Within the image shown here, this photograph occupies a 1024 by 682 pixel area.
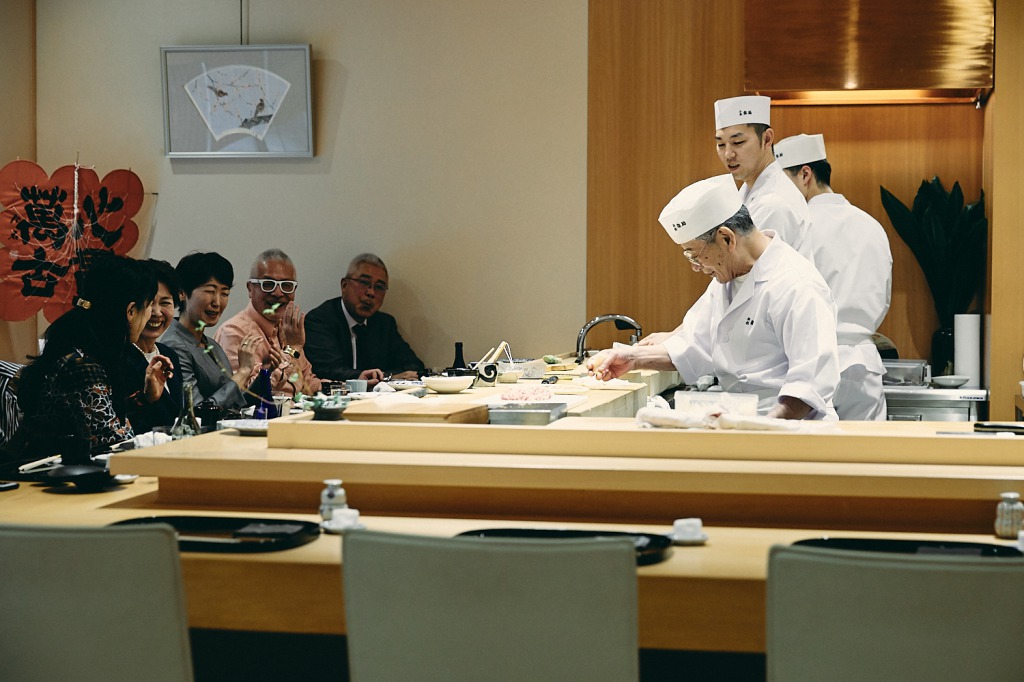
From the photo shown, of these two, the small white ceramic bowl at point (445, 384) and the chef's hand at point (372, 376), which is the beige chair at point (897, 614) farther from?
the chef's hand at point (372, 376)

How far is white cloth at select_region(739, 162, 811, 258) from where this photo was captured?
16.0 feet

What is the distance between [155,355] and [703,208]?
7.04 feet

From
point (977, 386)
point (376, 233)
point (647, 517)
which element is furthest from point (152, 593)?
point (376, 233)

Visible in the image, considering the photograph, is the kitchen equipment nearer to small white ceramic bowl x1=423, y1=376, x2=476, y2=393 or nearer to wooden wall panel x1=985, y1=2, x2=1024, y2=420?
wooden wall panel x1=985, y1=2, x2=1024, y2=420

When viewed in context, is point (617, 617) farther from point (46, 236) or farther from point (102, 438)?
point (46, 236)

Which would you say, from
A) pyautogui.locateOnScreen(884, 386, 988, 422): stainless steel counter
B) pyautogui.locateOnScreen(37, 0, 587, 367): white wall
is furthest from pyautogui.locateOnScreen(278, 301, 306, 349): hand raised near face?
pyautogui.locateOnScreen(884, 386, 988, 422): stainless steel counter

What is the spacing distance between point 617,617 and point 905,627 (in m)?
0.38

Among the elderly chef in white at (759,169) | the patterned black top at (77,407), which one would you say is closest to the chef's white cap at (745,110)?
the elderly chef in white at (759,169)

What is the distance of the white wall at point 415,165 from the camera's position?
255 inches

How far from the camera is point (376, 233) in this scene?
21.9 feet

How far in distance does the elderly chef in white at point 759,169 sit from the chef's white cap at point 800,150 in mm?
427

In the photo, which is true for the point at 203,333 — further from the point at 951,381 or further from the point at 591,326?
the point at 951,381

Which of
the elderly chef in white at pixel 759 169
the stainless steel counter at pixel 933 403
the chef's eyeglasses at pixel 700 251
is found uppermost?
the elderly chef in white at pixel 759 169

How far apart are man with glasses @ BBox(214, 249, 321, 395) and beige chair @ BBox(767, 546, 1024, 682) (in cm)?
346
